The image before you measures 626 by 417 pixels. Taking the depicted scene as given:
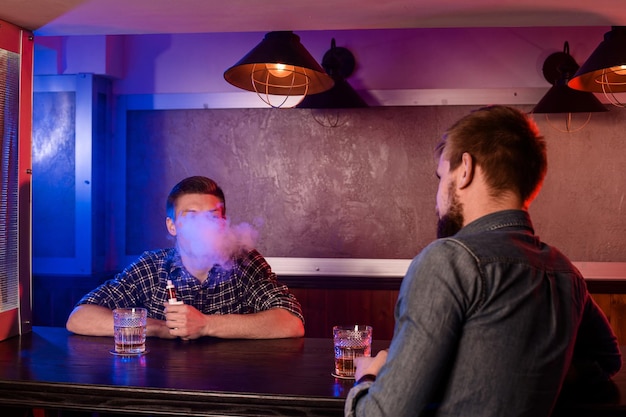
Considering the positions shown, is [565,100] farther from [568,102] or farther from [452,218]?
[452,218]

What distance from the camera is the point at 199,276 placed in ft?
10.7

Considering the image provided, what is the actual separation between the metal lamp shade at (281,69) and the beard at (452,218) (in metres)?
1.45

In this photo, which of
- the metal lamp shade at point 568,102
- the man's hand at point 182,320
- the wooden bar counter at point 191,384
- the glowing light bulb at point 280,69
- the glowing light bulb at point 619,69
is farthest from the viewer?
the metal lamp shade at point 568,102

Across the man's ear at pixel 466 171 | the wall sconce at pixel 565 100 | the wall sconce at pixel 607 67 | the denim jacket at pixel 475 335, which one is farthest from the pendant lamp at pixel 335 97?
the denim jacket at pixel 475 335

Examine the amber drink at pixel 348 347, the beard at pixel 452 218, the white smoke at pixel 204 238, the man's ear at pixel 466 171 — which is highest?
the man's ear at pixel 466 171

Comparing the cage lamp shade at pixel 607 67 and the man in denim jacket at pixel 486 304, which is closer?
the man in denim jacket at pixel 486 304

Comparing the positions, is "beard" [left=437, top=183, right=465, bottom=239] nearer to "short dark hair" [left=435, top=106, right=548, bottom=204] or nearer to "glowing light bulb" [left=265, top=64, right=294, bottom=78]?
"short dark hair" [left=435, top=106, right=548, bottom=204]

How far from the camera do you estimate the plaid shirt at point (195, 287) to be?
3.19 metres

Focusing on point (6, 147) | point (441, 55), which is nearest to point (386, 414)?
point (6, 147)

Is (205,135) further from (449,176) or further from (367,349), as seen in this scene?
(449,176)

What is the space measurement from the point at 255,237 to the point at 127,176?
1.16m

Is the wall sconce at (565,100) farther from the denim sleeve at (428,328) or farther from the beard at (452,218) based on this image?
the denim sleeve at (428,328)

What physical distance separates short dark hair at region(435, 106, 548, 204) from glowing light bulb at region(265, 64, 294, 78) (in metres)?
1.68

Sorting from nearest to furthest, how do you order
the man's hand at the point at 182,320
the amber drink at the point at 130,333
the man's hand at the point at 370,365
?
the man's hand at the point at 370,365
the amber drink at the point at 130,333
the man's hand at the point at 182,320
